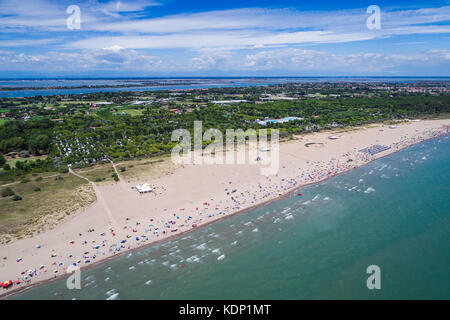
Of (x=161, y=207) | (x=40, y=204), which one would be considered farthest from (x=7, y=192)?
(x=161, y=207)

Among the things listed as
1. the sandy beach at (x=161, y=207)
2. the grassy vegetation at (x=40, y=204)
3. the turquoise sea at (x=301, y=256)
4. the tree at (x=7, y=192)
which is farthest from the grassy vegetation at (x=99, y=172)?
→ the turquoise sea at (x=301, y=256)

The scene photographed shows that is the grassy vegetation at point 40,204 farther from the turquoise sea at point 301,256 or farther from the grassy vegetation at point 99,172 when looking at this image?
the turquoise sea at point 301,256

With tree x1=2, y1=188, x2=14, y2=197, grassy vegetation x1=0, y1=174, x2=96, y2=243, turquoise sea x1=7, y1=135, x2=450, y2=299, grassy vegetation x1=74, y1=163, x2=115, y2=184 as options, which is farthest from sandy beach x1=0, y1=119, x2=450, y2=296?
tree x1=2, y1=188, x2=14, y2=197

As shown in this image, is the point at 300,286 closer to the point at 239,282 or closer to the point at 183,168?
the point at 239,282

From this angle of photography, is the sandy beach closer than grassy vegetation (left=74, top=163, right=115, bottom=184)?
Yes

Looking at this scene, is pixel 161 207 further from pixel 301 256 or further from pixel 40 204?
pixel 301 256

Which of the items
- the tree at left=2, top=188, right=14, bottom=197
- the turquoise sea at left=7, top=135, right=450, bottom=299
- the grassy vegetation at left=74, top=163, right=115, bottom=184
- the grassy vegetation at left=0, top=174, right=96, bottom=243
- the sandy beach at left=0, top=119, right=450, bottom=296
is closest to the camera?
the turquoise sea at left=7, top=135, right=450, bottom=299

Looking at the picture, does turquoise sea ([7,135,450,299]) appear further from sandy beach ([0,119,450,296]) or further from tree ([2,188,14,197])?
tree ([2,188,14,197])
